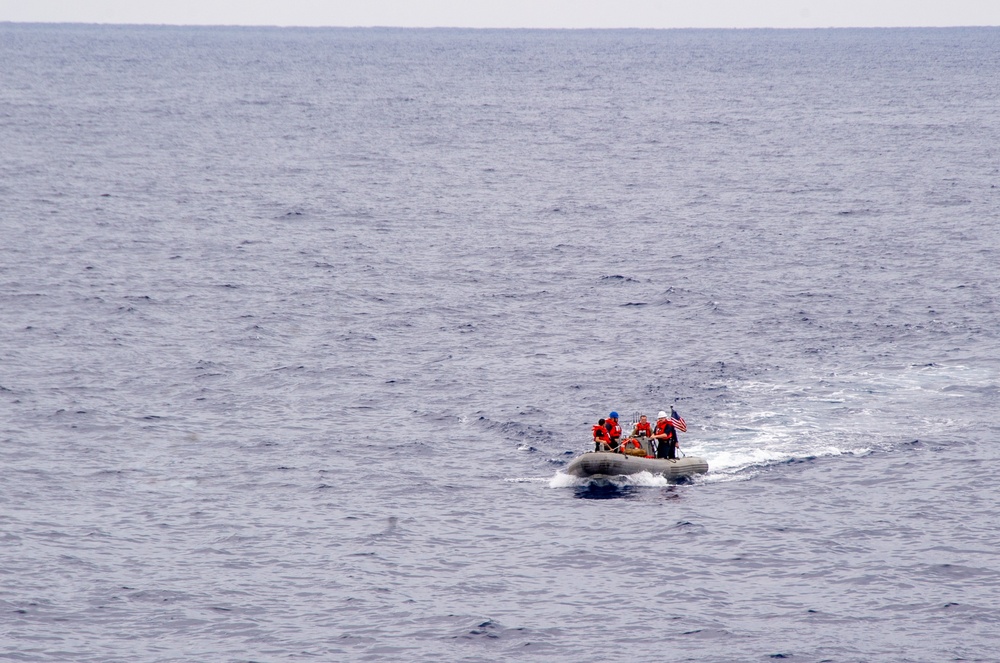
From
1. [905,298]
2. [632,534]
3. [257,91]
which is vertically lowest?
[632,534]

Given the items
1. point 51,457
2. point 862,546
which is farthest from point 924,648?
point 51,457

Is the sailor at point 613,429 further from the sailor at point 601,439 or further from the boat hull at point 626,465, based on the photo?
the boat hull at point 626,465

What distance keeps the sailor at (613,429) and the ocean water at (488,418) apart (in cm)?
180

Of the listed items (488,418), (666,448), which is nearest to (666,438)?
(666,448)

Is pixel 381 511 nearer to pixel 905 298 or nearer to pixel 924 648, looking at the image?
pixel 924 648

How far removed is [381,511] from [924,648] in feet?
55.9

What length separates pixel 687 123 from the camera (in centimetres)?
15912

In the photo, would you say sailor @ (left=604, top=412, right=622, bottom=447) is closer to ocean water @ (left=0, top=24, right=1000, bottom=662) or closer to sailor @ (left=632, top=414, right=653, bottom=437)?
sailor @ (left=632, top=414, right=653, bottom=437)

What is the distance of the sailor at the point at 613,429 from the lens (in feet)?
144

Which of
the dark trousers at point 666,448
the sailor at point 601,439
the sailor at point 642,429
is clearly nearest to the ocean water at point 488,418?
the dark trousers at point 666,448

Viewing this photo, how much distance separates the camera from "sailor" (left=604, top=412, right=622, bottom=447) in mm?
43750

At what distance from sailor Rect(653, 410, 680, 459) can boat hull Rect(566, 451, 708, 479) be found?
61 cm

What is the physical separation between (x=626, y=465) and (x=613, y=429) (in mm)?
1554

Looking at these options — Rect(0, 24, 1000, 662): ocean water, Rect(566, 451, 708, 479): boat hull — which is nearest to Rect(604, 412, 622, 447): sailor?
Rect(566, 451, 708, 479): boat hull
